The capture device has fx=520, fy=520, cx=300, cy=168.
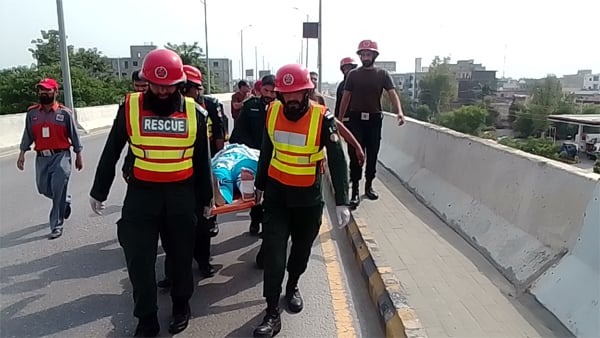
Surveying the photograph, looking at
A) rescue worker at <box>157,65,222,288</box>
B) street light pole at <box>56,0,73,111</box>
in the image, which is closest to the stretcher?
rescue worker at <box>157,65,222,288</box>

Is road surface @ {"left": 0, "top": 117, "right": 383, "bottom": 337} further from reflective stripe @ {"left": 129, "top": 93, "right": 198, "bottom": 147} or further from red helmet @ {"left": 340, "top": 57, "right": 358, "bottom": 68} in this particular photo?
red helmet @ {"left": 340, "top": 57, "right": 358, "bottom": 68}

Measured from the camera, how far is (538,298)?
3.75 metres

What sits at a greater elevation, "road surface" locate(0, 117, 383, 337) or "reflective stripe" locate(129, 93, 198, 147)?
"reflective stripe" locate(129, 93, 198, 147)

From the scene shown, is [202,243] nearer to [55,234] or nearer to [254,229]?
[254,229]

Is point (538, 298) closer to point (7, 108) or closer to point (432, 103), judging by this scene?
point (7, 108)

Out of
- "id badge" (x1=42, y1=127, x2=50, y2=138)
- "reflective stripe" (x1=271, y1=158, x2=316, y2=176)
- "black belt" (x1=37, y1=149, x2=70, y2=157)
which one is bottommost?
"black belt" (x1=37, y1=149, x2=70, y2=157)

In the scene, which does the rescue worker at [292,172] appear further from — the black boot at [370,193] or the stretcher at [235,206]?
the black boot at [370,193]

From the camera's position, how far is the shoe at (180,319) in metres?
3.74

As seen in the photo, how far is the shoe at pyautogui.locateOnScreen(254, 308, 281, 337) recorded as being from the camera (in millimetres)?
3641

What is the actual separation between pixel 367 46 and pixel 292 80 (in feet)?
10.0

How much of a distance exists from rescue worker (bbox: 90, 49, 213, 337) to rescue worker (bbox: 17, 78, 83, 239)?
2569 mm

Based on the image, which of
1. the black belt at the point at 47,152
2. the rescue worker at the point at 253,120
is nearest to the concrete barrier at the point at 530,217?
the rescue worker at the point at 253,120

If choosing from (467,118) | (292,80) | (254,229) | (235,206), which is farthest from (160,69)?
(467,118)

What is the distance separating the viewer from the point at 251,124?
5871mm
